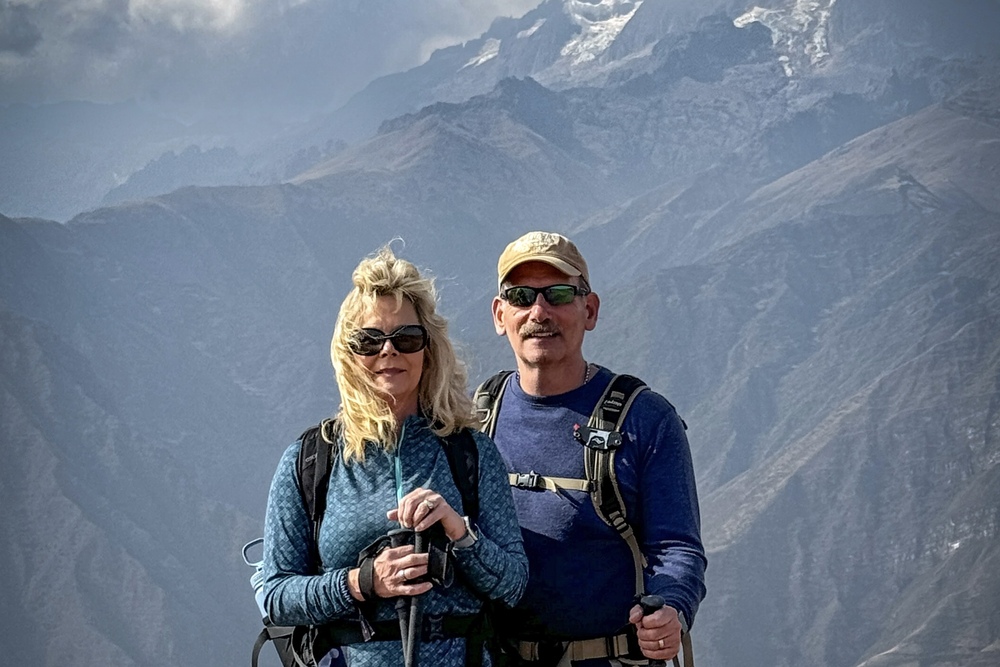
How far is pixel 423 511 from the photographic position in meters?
4.31

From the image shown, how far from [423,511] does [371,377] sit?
0.75m

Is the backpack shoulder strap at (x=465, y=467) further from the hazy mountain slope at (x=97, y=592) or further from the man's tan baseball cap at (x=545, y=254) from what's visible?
the hazy mountain slope at (x=97, y=592)

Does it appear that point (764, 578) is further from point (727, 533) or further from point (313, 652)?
point (313, 652)

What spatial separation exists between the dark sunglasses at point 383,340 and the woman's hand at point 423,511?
684 mm

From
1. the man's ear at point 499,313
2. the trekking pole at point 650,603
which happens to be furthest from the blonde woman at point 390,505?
the man's ear at point 499,313

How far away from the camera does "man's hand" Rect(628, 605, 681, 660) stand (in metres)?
4.92

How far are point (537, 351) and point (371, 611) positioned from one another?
1604 millimetres

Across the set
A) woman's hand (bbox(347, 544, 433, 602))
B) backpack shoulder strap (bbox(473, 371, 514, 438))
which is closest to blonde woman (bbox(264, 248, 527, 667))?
woman's hand (bbox(347, 544, 433, 602))

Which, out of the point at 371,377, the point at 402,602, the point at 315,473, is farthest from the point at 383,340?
the point at 402,602

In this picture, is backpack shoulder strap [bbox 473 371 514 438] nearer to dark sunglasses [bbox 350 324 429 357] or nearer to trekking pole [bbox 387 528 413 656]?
dark sunglasses [bbox 350 324 429 357]

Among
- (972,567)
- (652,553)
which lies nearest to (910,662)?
(972,567)

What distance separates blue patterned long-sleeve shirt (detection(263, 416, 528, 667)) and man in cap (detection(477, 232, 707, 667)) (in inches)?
24.5

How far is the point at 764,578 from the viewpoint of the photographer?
192 m

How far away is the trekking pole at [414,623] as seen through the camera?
4.41 m
